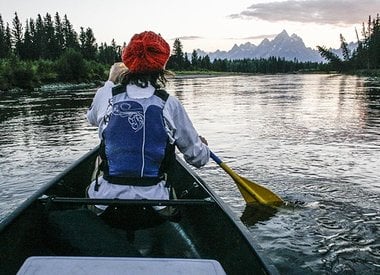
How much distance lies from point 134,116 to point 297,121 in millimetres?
13199

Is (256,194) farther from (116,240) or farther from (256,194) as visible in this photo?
(116,240)

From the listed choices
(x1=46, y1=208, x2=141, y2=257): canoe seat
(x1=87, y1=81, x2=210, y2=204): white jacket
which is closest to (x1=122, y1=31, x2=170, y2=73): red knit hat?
(x1=87, y1=81, x2=210, y2=204): white jacket

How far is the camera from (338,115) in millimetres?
16781

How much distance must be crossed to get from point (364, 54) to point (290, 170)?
89.7 m

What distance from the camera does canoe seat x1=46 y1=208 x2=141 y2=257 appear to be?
281 cm

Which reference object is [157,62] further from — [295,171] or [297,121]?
[297,121]

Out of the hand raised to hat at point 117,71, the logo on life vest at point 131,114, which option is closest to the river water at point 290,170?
the logo on life vest at point 131,114

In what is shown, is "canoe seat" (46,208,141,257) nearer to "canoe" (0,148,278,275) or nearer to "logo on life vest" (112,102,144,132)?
"canoe" (0,148,278,275)

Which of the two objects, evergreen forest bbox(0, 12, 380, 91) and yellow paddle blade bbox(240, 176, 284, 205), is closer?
yellow paddle blade bbox(240, 176, 284, 205)

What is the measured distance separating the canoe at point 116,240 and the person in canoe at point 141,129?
157 millimetres

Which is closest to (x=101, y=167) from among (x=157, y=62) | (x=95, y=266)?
(x=157, y=62)

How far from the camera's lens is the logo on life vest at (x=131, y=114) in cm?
305

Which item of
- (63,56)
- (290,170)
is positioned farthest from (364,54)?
(290,170)

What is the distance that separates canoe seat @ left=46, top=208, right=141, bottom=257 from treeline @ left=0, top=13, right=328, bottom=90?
6.13ft
